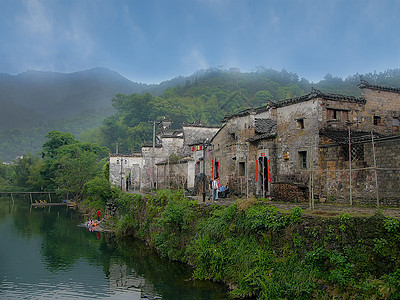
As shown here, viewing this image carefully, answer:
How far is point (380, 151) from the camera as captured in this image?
1458cm

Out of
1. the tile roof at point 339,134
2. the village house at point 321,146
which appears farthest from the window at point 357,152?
the tile roof at point 339,134

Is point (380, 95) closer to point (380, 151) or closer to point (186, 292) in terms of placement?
point (380, 151)

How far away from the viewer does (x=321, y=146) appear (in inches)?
698

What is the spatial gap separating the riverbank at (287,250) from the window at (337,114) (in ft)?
26.8

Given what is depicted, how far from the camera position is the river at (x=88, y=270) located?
13430 millimetres

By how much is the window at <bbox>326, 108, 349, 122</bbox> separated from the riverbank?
8165 millimetres

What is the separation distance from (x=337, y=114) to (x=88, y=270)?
49.3ft

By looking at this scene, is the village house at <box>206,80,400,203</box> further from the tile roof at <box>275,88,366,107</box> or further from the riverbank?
the riverbank

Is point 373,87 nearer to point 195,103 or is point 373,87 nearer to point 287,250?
point 287,250

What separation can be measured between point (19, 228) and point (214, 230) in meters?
23.3

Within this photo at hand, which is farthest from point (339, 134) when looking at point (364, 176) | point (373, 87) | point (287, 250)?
point (287, 250)

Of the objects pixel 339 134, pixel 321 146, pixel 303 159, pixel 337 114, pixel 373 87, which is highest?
pixel 373 87

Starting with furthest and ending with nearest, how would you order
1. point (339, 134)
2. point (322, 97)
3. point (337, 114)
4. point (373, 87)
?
1. point (373, 87)
2. point (337, 114)
3. point (322, 97)
4. point (339, 134)

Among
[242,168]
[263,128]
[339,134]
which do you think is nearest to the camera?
[339,134]
